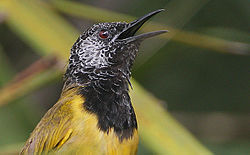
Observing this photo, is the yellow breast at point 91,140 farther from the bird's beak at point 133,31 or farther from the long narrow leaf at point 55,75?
the bird's beak at point 133,31

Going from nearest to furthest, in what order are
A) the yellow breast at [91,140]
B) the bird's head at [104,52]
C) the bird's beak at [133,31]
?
the yellow breast at [91,140] < the bird's beak at [133,31] < the bird's head at [104,52]

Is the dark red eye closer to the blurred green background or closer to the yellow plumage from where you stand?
the blurred green background

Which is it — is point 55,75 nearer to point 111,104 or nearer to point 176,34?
point 111,104

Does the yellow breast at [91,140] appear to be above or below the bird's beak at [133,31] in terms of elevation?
below

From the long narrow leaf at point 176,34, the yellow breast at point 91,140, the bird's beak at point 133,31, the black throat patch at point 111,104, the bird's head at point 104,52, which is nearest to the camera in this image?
the yellow breast at point 91,140

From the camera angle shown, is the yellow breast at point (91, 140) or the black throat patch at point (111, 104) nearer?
the yellow breast at point (91, 140)

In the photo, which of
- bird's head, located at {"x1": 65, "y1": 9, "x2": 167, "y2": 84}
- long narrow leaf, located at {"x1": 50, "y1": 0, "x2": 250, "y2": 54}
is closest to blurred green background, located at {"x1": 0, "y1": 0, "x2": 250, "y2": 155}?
long narrow leaf, located at {"x1": 50, "y1": 0, "x2": 250, "y2": 54}

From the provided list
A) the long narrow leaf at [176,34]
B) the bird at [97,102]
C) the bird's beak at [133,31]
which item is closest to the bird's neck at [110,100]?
the bird at [97,102]
